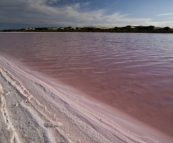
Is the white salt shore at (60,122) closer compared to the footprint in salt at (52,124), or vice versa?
the white salt shore at (60,122)

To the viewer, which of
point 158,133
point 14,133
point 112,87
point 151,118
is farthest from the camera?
point 112,87

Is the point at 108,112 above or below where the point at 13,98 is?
below

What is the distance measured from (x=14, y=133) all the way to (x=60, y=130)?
0.48 metres

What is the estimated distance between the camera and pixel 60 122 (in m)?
1.93

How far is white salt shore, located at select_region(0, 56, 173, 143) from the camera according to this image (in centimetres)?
164

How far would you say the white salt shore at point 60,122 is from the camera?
64.6 inches

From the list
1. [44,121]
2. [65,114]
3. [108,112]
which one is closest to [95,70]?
[108,112]

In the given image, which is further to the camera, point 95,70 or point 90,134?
point 95,70

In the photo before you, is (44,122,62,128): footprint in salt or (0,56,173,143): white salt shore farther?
(44,122,62,128): footprint in salt

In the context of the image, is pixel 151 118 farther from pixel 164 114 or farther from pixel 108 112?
pixel 108 112

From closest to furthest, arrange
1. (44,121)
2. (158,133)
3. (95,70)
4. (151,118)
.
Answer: (44,121) → (158,133) → (151,118) → (95,70)

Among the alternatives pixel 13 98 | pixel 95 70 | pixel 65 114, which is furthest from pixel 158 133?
pixel 95 70

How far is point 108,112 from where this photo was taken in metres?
2.54

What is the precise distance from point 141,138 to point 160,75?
283 centimetres
